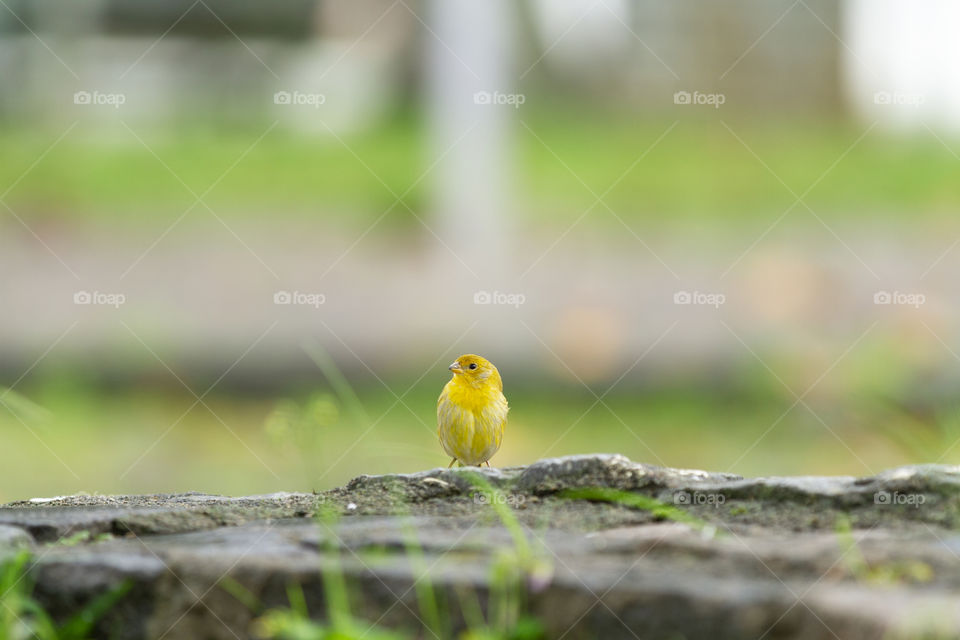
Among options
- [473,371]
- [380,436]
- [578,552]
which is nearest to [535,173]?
[380,436]

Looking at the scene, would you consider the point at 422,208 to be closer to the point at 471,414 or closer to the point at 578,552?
the point at 471,414

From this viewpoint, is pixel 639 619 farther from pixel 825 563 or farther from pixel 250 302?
pixel 250 302

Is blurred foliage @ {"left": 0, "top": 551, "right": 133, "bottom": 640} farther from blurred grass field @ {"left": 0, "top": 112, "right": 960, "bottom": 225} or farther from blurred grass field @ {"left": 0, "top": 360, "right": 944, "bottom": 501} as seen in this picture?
blurred grass field @ {"left": 0, "top": 112, "right": 960, "bottom": 225}

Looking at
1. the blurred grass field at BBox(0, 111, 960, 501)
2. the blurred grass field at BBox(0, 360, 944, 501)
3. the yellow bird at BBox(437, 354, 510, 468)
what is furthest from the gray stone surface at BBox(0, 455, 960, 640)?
the blurred grass field at BBox(0, 360, 944, 501)

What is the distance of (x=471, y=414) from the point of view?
8.50 ft

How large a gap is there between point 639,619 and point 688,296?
16.2 ft

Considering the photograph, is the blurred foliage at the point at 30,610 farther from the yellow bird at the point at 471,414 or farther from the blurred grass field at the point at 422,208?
the yellow bird at the point at 471,414

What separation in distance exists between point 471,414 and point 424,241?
14.6 ft

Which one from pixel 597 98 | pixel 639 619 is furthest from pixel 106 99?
pixel 639 619

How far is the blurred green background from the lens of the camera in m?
4.94

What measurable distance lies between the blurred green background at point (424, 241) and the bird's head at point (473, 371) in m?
0.96

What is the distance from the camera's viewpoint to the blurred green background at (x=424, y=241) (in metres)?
4.94

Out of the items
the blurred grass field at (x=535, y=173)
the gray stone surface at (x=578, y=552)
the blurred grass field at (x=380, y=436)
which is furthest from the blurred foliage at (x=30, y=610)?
the blurred grass field at (x=535, y=173)

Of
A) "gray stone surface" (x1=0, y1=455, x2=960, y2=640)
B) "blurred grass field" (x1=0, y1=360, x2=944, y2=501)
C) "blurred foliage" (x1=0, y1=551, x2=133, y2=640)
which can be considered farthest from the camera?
"blurred grass field" (x1=0, y1=360, x2=944, y2=501)
